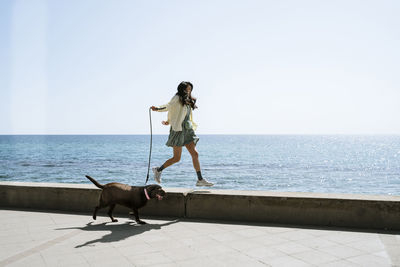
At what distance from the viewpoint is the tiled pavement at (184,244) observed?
3709 millimetres

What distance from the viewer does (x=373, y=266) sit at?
3520 millimetres

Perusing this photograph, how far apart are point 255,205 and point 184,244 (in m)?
1.60

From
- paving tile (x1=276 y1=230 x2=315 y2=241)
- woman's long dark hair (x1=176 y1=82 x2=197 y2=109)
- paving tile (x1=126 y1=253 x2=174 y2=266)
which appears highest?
woman's long dark hair (x1=176 y1=82 x2=197 y2=109)

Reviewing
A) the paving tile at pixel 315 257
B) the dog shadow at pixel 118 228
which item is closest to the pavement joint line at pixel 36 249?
the dog shadow at pixel 118 228

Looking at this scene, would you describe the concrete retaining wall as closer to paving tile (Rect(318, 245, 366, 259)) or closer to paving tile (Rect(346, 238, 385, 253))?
paving tile (Rect(346, 238, 385, 253))

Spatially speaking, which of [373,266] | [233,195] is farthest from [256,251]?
[233,195]

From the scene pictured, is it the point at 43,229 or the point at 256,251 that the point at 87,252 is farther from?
the point at 256,251

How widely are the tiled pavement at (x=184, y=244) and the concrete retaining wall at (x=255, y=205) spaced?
0.26 m

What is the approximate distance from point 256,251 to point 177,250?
2.94 ft

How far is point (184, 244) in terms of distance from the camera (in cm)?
430

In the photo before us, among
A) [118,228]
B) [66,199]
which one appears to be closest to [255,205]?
[118,228]

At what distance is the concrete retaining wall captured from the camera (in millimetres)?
5047

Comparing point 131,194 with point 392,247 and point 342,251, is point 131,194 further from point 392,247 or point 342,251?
point 392,247

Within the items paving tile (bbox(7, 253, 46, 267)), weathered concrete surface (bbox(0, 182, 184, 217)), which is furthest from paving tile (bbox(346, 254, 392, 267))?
paving tile (bbox(7, 253, 46, 267))
